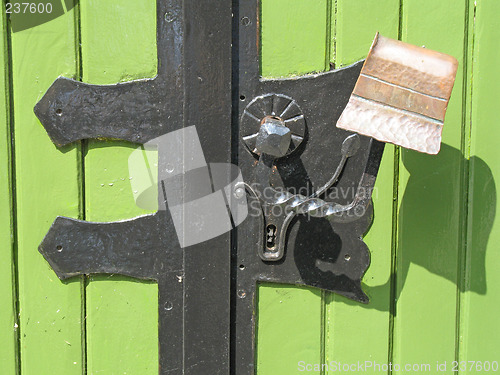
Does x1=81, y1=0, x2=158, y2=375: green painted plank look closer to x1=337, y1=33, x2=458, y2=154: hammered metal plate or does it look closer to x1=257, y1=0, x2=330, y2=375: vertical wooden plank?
x1=257, y1=0, x2=330, y2=375: vertical wooden plank

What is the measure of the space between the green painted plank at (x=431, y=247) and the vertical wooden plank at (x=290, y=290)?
0.51 ft

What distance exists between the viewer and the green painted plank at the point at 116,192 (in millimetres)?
685

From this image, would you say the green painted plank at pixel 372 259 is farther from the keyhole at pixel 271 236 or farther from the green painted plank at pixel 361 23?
the keyhole at pixel 271 236

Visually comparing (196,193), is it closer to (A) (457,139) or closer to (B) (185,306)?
(B) (185,306)

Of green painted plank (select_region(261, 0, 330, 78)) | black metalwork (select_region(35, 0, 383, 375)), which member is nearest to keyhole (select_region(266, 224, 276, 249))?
black metalwork (select_region(35, 0, 383, 375))

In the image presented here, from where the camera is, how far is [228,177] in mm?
685

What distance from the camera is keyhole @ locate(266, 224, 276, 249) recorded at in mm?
696

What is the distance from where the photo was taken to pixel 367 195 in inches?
24.1

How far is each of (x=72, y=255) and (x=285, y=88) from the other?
0.46 meters

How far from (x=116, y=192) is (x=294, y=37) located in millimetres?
400

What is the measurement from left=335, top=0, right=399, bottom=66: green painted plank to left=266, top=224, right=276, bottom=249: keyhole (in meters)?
0.31

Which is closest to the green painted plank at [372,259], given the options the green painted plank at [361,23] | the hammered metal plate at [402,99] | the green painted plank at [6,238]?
the green painted plank at [361,23]

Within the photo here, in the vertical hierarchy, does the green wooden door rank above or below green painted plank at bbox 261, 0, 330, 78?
below

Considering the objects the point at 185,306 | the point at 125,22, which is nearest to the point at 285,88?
the point at 125,22
